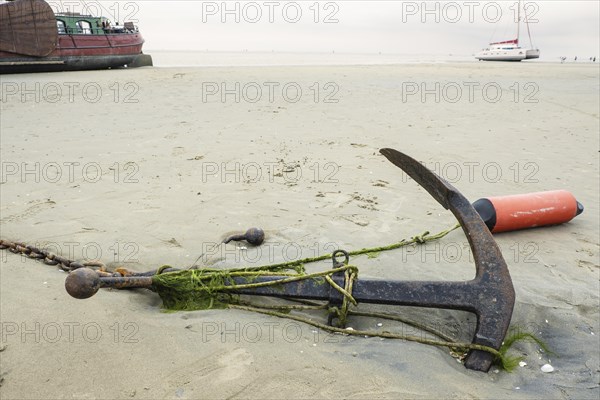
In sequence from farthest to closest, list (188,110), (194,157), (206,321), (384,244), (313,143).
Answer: (188,110) → (313,143) → (194,157) → (384,244) → (206,321)

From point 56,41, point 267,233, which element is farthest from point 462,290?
point 56,41

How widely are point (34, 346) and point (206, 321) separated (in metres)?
0.72

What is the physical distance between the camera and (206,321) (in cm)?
211

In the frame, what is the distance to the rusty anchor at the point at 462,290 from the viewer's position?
192 cm

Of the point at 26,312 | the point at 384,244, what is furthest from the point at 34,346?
the point at 384,244

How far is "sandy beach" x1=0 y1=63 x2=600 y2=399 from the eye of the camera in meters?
1.78

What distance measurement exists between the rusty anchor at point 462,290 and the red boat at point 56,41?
18.2m

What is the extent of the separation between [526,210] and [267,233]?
1.92 meters

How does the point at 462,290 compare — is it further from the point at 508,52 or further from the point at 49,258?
the point at 508,52

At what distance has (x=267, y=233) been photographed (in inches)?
128

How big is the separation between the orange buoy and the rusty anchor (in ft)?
4.05

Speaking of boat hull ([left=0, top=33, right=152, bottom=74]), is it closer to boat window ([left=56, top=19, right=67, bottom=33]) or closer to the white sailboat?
boat window ([left=56, top=19, right=67, bottom=33])

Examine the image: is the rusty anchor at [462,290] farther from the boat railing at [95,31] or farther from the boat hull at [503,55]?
the boat hull at [503,55]

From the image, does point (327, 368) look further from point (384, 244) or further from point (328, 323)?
point (384, 244)
